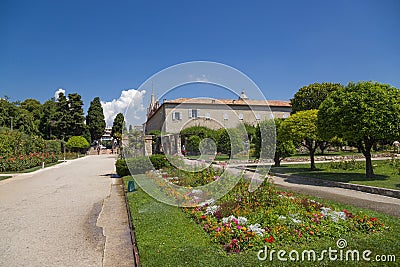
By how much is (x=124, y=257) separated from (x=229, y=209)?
2252 millimetres

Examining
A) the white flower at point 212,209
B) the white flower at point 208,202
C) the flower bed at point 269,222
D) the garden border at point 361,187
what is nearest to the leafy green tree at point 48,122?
the garden border at point 361,187

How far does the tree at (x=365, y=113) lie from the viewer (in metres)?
9.77

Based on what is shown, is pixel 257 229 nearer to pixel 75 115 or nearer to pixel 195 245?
pixel 195 245

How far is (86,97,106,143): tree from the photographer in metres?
54.9

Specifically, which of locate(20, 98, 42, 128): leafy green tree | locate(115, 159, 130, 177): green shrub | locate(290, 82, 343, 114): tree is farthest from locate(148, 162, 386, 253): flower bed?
locate(20, 98, 42, 128): leafy green tree

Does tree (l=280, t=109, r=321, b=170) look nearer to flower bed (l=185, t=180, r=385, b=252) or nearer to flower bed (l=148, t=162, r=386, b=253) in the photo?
flower bed (l=148, t=162, r=386, b=253)

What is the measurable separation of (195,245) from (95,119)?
5520 cm

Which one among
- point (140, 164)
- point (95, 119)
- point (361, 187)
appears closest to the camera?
point (361, 187)

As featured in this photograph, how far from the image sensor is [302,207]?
5.98 m

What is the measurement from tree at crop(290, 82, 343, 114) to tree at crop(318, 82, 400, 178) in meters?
25.1

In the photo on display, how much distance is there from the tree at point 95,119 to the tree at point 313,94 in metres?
38.0

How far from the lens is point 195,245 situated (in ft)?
13.7

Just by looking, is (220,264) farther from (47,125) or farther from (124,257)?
(47,125)

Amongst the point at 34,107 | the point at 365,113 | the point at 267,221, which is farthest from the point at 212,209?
the point at 34,107
